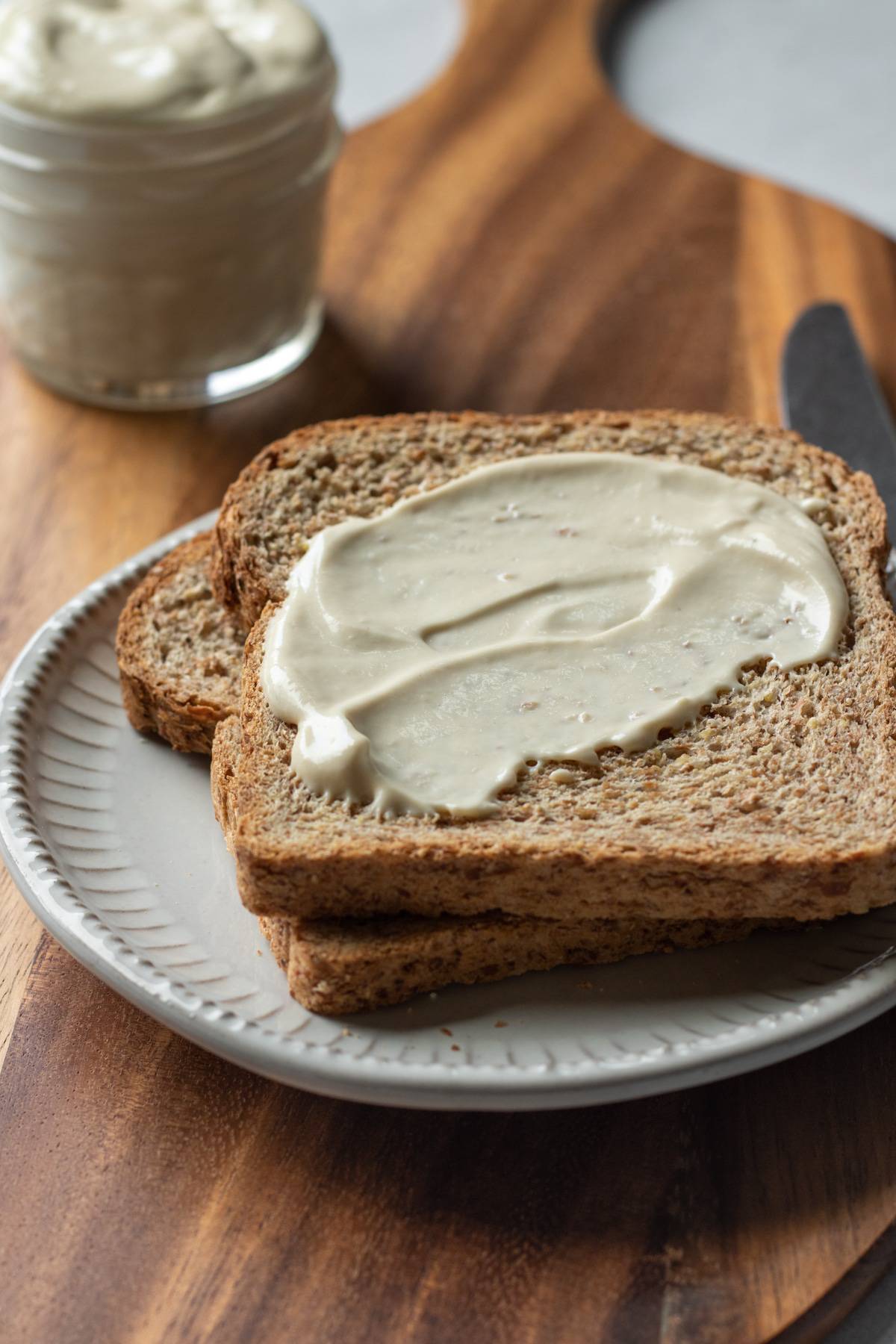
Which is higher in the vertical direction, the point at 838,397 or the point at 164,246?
the point at 164,246

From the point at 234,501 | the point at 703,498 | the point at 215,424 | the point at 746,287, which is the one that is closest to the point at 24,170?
the point at 215,424

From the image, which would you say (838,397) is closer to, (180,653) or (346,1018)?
(180,653)

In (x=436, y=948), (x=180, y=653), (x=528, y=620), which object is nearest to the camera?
(x=436, y=948)

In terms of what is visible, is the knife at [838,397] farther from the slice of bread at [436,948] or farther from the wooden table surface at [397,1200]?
the wooden table surface at [397,1200]

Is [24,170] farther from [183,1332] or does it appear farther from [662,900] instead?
[183,1332]

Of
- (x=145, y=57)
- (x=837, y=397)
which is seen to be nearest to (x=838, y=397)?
(x=837, y=397)

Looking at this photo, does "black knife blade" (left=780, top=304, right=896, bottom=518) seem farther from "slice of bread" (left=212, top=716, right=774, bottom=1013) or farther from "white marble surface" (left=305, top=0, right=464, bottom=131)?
"white marble surface" (left=305, top=0, right=464, bottom=131)

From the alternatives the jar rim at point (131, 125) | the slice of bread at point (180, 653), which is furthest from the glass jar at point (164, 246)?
the slice of bread at point (180, 653)
